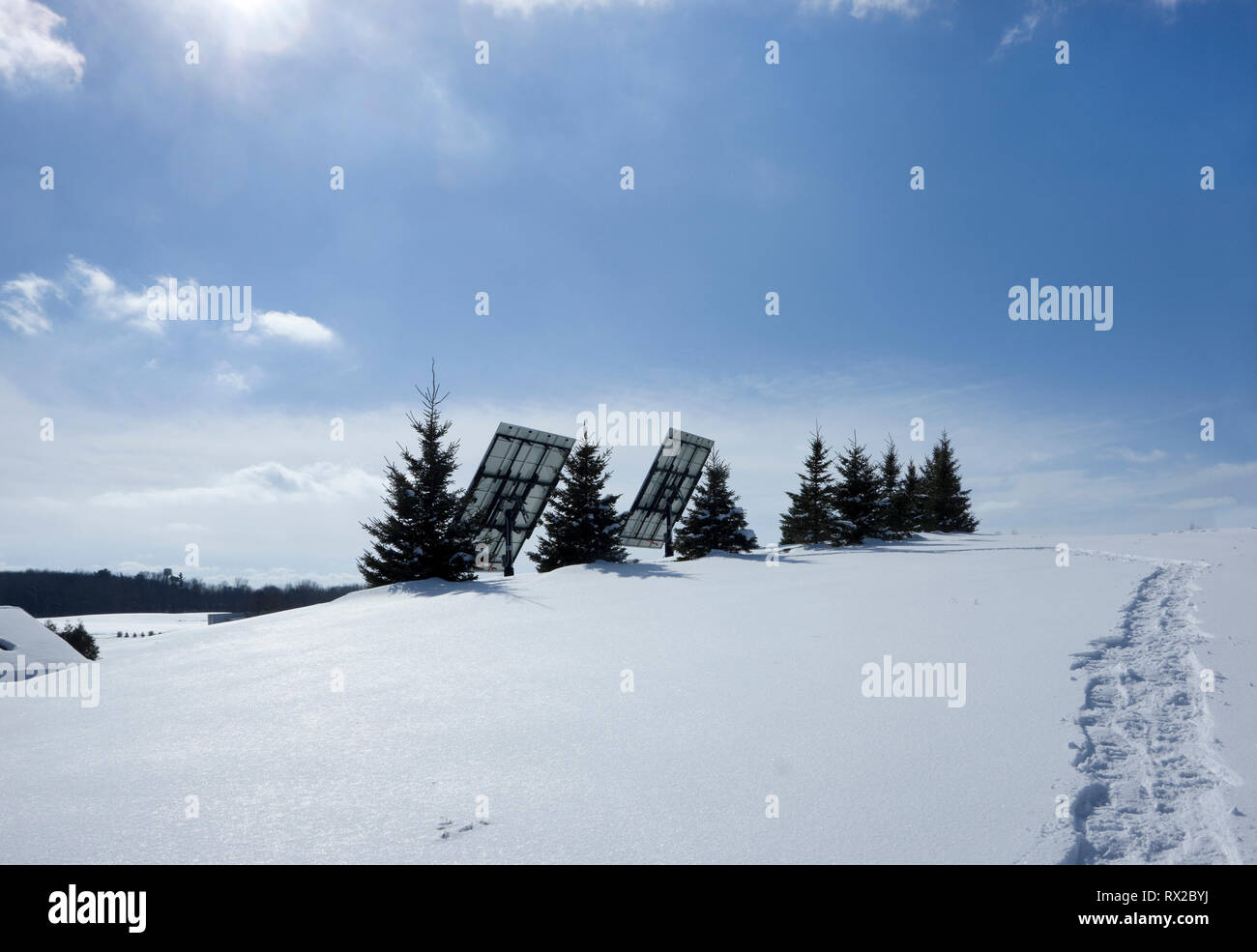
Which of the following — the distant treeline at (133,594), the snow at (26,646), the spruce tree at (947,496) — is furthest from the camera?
the distant treeline at (133,594)

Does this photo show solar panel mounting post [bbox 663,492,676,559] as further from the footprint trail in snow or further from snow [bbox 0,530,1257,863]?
the footprint trail in snow

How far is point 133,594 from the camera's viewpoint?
303 feet

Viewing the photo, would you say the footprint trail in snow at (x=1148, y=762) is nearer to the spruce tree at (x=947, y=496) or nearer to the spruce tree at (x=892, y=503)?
the spruce tree at (x=892, y=503)

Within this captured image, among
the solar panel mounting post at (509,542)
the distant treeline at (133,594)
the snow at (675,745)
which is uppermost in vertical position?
the solar panel mounting post at (509,542)

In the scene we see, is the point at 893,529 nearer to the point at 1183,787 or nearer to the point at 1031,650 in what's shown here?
the point at 1031,650

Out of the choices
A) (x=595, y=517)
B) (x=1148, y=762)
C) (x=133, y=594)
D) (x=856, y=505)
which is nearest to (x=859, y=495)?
(x=856, y=505)

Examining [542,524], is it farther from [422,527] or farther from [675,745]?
[675,745]

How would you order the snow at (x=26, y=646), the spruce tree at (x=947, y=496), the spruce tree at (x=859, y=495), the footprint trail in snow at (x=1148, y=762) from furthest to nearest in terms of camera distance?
1. the spruce tree at (x=947, y=496)
2. the spruce tree at (x=859, y=495)
3. the snow at (x=26, y=646)
4. the footprint trail in snow at (x=1148, y=762)

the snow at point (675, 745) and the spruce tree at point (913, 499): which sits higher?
the spruce tree at point (913, 499)

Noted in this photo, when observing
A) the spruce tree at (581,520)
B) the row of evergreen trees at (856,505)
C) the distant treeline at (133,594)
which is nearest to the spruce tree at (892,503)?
the row of evergreen trees at (856,505)

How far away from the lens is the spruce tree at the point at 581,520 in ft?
84.7

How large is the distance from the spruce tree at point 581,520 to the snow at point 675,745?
53.0ft

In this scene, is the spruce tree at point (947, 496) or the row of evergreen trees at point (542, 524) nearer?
the row of evergreen trees at point (542, 524)

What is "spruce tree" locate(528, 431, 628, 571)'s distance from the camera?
Answer: 2581cm
